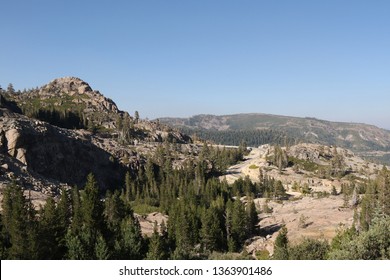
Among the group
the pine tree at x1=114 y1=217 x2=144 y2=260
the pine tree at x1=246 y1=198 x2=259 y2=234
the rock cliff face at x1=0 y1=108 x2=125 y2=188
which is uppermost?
the rock cliff face at x1=0 y1=108 x2=125 y2=188

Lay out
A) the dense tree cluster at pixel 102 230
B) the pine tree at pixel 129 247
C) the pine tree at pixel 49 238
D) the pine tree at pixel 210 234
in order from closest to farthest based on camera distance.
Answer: the dense tree cluster at pixel 102 230 → the pine tree at pixel 49 238 → the pine tree at pixel 129 247 → the pine tree at pixel 210 234

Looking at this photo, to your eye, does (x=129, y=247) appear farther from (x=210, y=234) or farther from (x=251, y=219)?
(x=251, y=219)

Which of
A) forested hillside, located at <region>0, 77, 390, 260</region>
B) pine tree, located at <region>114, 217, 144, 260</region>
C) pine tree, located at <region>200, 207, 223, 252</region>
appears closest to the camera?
forested hillside, located at <region>0, 77, 390, 260</region>

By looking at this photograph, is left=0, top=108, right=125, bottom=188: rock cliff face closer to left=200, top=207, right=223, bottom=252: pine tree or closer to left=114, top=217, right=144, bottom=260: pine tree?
left=200, top=207, right=223, bottom=252: pine tree

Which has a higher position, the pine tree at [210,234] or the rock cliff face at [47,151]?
the rock cliff face at [47,151]

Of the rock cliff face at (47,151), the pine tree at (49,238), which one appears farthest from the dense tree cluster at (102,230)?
the rock cliff face at (47,151)

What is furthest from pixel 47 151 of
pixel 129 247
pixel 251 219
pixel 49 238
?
pixel 129 247

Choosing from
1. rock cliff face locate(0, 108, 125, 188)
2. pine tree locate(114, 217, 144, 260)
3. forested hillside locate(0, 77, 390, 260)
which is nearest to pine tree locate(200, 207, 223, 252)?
forested hillside locate(0, 77, 390, 260)

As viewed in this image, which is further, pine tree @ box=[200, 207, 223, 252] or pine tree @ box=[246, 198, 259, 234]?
pine tree @ box=[246, 198, 259, 234]

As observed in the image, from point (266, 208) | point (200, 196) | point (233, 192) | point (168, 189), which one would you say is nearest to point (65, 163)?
point (168, 189)

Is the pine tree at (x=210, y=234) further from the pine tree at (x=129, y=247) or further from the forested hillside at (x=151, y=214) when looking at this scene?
the pine tree at (x=129, y=247)

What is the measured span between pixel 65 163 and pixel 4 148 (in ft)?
118

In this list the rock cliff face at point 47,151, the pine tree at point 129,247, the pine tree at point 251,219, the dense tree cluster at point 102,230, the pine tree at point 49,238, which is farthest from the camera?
the rock cliff face at point 47,151
